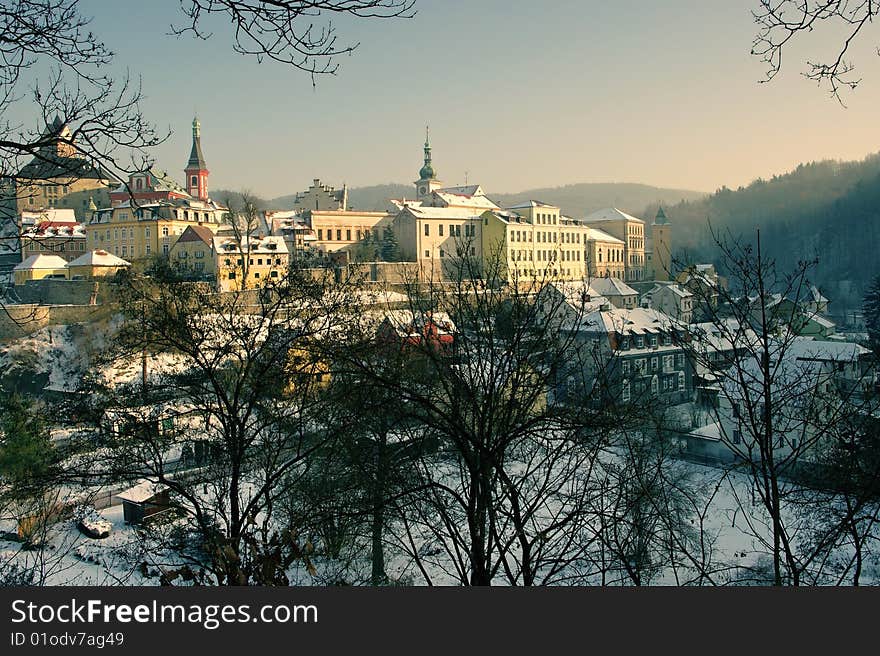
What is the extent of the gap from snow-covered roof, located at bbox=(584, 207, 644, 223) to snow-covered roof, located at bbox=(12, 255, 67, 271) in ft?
153

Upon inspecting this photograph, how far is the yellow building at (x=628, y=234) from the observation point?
67.7m

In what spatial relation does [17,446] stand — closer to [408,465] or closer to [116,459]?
[116,459]

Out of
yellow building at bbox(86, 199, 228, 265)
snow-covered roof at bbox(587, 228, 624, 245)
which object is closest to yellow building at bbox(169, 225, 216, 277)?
yellow building at bbox(86, 199, 228, 265)

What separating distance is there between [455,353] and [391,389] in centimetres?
160

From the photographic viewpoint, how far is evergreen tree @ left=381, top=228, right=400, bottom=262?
52.2 meters

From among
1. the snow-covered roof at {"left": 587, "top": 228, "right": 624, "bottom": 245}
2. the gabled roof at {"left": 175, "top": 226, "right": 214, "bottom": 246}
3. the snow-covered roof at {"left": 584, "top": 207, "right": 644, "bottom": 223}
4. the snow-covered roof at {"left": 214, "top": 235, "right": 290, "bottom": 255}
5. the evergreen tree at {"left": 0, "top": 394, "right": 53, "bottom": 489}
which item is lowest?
the evergreen tree at {"left": 0, "top": 394, "right": 53, "bottom": 489}

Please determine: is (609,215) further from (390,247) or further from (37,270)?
(37,270)

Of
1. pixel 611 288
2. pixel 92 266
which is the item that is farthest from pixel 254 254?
pixel 611 288

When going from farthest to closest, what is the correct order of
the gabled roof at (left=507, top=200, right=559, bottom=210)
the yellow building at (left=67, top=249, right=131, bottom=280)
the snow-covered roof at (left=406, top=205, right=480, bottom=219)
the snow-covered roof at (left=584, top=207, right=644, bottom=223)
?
the snow-covered roof at (left=584, top=207, right=644, bottom=223) → the gabled roof at (left=507, top=200, right=559, bottom=210) → the snow-covered roof at (left=406, top=205, right=480, bottom=219) → the yellow building at (left=67, top=249, right=131, bottom=280)

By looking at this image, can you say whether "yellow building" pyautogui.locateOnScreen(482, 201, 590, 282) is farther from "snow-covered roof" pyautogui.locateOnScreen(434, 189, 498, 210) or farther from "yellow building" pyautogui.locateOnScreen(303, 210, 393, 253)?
"yellow building" pyautogui.locateOnScreen(303, 210, 393, 253)

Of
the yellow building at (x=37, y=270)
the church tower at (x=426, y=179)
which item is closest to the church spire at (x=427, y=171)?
the church tower at (x=426, y=179)

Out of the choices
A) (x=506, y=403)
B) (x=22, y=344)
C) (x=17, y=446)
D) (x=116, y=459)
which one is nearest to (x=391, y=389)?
(x=506, y=403)

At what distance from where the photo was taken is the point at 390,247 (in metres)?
52.7

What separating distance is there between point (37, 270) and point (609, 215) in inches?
1923
